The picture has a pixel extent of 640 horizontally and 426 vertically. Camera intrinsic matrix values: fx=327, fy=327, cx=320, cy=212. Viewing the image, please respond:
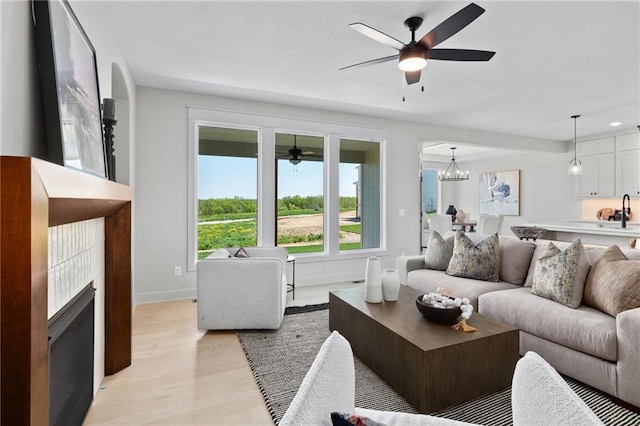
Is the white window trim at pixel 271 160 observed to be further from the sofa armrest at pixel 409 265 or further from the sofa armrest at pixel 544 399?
the sofa armrest at pixel 544 399

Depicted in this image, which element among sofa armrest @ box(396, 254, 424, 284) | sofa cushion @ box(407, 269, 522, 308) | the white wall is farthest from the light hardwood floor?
sofa armrest @ box(396, 254, 424, 284)

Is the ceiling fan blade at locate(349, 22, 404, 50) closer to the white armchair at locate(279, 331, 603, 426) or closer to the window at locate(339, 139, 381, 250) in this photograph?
the white armchair at locate(279, 331, 603, 426)

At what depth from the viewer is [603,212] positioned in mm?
6406

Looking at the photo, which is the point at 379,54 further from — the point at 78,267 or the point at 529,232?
the point at 529,232

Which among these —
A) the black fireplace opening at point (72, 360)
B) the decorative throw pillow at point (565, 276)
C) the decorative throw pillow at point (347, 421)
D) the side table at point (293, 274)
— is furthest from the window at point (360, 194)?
the decorative throw pillow at point (347, 421)

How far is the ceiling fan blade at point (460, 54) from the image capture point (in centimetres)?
239

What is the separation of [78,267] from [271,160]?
311 centimetres

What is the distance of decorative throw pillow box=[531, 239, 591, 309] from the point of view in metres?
2.29

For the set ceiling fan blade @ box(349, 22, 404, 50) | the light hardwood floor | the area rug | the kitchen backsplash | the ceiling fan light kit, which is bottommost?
the light hardwood floor

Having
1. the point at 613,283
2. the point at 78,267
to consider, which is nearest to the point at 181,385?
the point at 78,267

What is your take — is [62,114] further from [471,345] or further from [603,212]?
[603,212]

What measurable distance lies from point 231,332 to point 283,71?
8.62ft

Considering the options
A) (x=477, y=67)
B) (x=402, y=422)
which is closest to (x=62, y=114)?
(x=402, y=422)

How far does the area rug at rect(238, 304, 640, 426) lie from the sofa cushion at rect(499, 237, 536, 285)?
3.56ft
